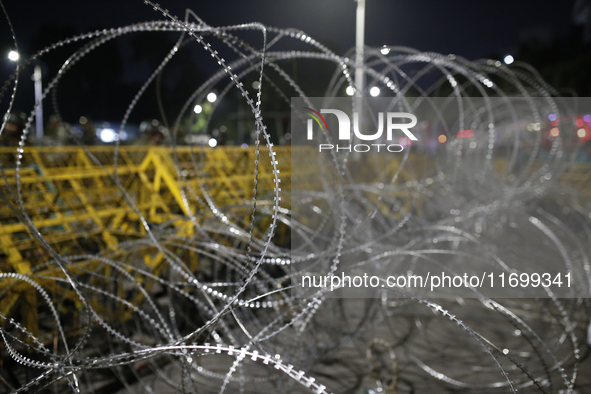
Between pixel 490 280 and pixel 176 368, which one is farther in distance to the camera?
pixel 490 280

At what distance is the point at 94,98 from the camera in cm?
1490

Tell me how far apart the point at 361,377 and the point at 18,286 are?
257 centimetres

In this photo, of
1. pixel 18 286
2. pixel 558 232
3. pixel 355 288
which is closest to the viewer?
pixel 18 286

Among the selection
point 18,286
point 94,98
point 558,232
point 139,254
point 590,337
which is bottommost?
point 590,337

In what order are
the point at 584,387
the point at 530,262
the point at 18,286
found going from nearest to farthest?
the point at 18,286 → the point at 584,387 → the point at 530,262

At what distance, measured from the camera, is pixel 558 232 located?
27.2 feet

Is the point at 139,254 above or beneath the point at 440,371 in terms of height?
above

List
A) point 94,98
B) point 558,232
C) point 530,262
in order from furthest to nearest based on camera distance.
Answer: point 94,98 → point 558,232 → point 530,262

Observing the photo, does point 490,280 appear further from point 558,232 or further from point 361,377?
point 558,232

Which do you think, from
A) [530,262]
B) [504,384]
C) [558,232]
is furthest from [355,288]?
[558,232]

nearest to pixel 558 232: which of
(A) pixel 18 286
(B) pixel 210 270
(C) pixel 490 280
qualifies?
(C) pixel 490 280

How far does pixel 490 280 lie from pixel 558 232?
3943 mm

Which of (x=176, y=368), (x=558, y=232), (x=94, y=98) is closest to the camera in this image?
(x=176, y=368)

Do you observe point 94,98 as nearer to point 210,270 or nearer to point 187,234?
point 210,270
